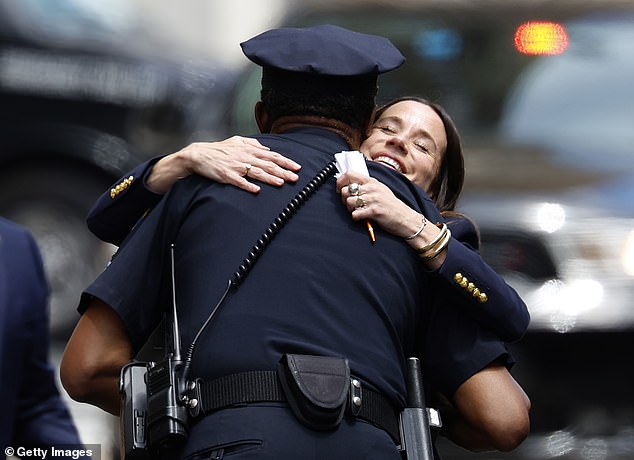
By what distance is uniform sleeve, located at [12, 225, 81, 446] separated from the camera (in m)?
3.86

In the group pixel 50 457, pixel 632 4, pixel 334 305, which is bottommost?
pixel 50 457

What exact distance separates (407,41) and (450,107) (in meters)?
0.47

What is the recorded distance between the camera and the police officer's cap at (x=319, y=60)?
4.27 metres

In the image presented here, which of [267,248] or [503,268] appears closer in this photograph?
[267,248]

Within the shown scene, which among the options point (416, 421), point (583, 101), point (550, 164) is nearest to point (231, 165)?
point (416, 421)

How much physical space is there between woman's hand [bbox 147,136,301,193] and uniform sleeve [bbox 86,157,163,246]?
0.04 meters

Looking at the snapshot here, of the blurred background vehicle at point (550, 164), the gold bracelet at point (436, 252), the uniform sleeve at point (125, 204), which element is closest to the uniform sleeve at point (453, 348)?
the gold bracelet at point (436, 252)

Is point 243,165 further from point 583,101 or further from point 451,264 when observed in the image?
point 583,101

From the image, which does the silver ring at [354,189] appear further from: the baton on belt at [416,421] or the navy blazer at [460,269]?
the baton on belt at [416,421]

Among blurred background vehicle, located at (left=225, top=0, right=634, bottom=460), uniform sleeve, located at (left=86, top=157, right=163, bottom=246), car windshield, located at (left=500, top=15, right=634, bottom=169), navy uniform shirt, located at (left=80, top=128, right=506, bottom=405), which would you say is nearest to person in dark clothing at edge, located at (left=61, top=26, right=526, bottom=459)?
navy uniform shirt, located at (left=80, top=128, right=506, bottom=405)

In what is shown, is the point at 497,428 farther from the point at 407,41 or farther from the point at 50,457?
the point at 407,41

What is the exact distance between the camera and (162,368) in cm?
408

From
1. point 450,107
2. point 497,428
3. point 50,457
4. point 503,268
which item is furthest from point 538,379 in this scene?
point 50,457

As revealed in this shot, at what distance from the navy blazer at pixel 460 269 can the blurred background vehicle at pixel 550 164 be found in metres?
2.99
